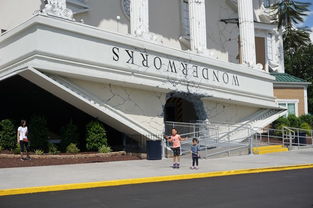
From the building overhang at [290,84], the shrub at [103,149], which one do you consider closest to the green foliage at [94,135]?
the shrub at [103,149]

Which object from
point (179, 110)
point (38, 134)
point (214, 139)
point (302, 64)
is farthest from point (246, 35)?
point (302, 64)

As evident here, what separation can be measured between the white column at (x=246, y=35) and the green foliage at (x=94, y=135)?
437 inches

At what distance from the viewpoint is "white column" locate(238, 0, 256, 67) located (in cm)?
2431

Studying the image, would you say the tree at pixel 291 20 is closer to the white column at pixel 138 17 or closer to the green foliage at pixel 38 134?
the white column at pixel 138 17

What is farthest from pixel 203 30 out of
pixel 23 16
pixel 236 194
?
pixel 236 194

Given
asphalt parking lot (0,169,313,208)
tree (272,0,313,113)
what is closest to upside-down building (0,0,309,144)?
asphalt parking lot (0,169,313,208)

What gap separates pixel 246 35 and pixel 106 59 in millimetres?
11536

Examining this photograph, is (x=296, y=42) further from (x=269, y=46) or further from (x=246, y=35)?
(x=246, y=35)

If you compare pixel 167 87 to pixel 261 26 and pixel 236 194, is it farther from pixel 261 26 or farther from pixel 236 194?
pixel 261 26

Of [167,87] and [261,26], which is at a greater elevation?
[261,26]

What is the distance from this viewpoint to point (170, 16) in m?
26.6

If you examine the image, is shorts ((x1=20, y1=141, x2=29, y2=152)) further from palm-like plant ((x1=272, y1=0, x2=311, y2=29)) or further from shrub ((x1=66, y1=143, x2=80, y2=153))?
palm-like plant ((x1=272, y1=0, x2=311, y2=29))

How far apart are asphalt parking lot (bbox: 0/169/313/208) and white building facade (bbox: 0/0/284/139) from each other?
6028 mm

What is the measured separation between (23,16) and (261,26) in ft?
62.7
